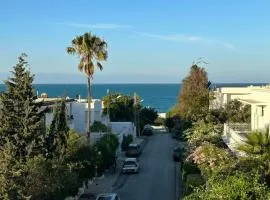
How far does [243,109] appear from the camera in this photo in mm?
50875

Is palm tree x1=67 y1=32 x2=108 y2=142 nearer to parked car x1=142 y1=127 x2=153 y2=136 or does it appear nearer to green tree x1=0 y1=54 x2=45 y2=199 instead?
green tree x1=0 y1=54 x2=45 y2=199

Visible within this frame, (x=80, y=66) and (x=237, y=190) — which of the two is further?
(x=80, y=66)

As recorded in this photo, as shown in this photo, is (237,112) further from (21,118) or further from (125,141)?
(21,118)

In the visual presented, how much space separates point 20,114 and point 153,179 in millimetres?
20271

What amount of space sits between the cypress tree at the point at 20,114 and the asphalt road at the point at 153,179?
11.8m

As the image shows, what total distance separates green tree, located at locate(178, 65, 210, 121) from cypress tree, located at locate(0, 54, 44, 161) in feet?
105

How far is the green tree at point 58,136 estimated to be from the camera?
104ft

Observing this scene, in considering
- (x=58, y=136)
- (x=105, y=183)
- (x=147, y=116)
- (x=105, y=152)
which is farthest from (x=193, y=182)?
(x=147, y=116)

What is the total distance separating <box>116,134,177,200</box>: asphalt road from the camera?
1602 inches

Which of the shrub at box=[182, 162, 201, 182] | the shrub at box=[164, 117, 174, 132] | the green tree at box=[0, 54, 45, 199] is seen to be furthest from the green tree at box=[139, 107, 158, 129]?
the green tree at box=[0, 54, 45, 199]

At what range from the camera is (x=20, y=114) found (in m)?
29.7

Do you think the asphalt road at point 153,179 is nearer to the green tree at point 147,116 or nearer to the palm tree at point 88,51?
the palm tree at point 88,51

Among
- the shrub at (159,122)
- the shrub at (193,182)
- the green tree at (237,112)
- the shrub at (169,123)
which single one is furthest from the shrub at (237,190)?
the shrub at (159,122)

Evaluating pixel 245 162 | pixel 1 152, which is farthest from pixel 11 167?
pixel 245 162
